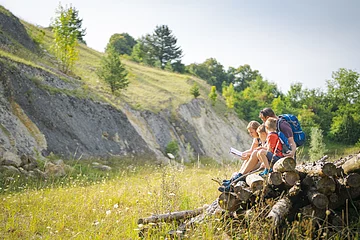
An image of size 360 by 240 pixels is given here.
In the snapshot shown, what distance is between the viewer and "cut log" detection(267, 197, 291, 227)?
378cm

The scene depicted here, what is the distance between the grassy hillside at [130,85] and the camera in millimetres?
20766

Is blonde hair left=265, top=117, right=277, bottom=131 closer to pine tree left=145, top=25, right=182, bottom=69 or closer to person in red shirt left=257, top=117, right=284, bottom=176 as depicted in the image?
person in red shirt left=257, top=117, right=284, bottom=176

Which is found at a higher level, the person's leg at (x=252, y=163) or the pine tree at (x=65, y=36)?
the pine tree at (x=65, y=36)

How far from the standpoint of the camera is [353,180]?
12.9 feet

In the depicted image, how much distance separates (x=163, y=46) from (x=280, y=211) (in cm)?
5921

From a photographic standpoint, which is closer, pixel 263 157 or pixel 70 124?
pixel 263 157

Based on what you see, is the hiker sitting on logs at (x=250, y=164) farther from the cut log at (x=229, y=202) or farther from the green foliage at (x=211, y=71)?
the green foliage at (x=211, y=71)

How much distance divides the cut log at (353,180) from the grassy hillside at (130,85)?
1651 centimetres

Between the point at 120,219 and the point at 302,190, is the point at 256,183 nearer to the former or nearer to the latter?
the point at 302,190

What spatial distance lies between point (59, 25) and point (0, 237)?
19262mm

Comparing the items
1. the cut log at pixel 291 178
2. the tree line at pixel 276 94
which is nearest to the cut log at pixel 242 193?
the cut log at pixel 291 178

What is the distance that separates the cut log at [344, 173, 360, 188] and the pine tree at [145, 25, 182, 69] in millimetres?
56407

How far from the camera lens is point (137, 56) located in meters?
54.6

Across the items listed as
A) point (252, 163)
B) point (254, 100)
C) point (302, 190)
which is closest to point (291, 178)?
point (302, 190)
